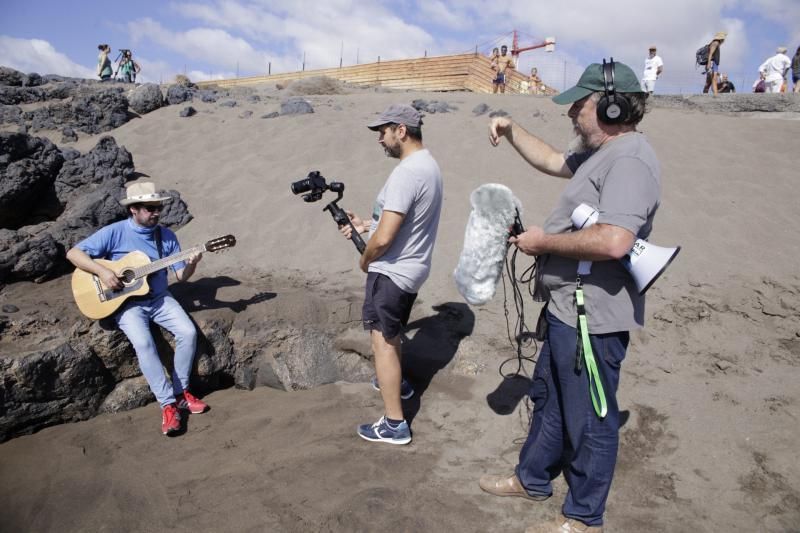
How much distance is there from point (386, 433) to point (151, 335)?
1986mm

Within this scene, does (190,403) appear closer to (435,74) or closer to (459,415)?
(459,415)

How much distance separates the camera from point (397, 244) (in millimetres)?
3328

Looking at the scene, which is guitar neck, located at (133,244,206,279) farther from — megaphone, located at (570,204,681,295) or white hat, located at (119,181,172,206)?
megaphone, located at (570,204,681,295)

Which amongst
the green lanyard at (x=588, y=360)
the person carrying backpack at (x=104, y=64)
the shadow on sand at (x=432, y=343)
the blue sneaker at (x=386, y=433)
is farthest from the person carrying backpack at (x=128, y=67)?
the green lanyard at (x=588, y=360)

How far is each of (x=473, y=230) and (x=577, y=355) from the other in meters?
0.85

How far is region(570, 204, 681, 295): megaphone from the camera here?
223 centimetres

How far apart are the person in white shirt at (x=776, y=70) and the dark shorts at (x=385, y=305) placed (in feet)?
41.6

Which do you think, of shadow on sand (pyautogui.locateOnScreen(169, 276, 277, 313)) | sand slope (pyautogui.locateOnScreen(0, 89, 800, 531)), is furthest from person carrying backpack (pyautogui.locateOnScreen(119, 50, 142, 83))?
shadow on sand (pyautogui.locateOnScreen(169, 276, 277, 313))

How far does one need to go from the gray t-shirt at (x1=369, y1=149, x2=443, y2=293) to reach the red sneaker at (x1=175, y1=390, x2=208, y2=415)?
185 centimetres

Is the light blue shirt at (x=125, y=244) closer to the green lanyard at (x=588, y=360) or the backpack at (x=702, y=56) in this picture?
the green lanyard at (x=588, y=360)

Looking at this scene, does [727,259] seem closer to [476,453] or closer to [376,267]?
[476,453]

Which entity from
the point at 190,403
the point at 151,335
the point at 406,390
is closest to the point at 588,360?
the point at 406,390

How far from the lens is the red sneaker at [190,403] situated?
4.13 m

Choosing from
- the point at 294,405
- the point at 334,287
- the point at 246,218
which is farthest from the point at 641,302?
the point at 246,218
